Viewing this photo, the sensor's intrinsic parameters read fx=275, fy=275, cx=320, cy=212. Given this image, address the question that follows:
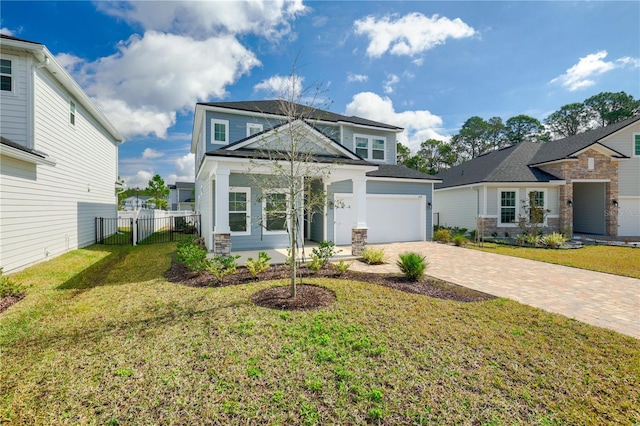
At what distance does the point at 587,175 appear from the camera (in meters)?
16.5

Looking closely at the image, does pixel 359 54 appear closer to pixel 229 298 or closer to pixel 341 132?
pixel 341 132

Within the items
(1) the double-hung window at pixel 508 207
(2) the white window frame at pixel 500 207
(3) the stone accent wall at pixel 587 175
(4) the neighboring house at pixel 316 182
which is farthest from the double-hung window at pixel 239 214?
(3) the stone accent wall at pixel 587 175

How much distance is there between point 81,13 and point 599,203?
1106 inches

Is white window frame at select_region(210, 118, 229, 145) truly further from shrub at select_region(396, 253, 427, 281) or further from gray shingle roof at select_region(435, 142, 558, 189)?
gray shingle roof at select_region(435, 142, 558, 189)

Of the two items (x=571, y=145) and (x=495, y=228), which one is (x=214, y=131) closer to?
(x=495, y=228)

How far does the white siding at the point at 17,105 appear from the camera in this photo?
8.34 m

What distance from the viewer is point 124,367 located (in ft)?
10.8

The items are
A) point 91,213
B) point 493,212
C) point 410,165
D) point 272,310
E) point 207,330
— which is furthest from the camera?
point 410,165

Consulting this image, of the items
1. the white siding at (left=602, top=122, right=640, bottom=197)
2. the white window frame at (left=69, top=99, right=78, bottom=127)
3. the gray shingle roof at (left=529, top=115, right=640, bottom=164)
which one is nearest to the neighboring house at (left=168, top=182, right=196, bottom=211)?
the white window frame at (left=69, top=99, right=78, bottom=127)

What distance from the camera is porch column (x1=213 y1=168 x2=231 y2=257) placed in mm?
8242

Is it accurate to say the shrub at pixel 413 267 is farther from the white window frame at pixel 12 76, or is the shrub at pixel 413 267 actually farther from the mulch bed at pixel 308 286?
the white window frame at pixel 12 76

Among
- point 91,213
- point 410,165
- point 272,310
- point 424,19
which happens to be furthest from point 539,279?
point 410,165

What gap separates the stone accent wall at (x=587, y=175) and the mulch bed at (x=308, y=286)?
47.9ft

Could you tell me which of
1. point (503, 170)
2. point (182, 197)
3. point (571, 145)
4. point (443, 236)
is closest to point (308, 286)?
point (443, 236)
